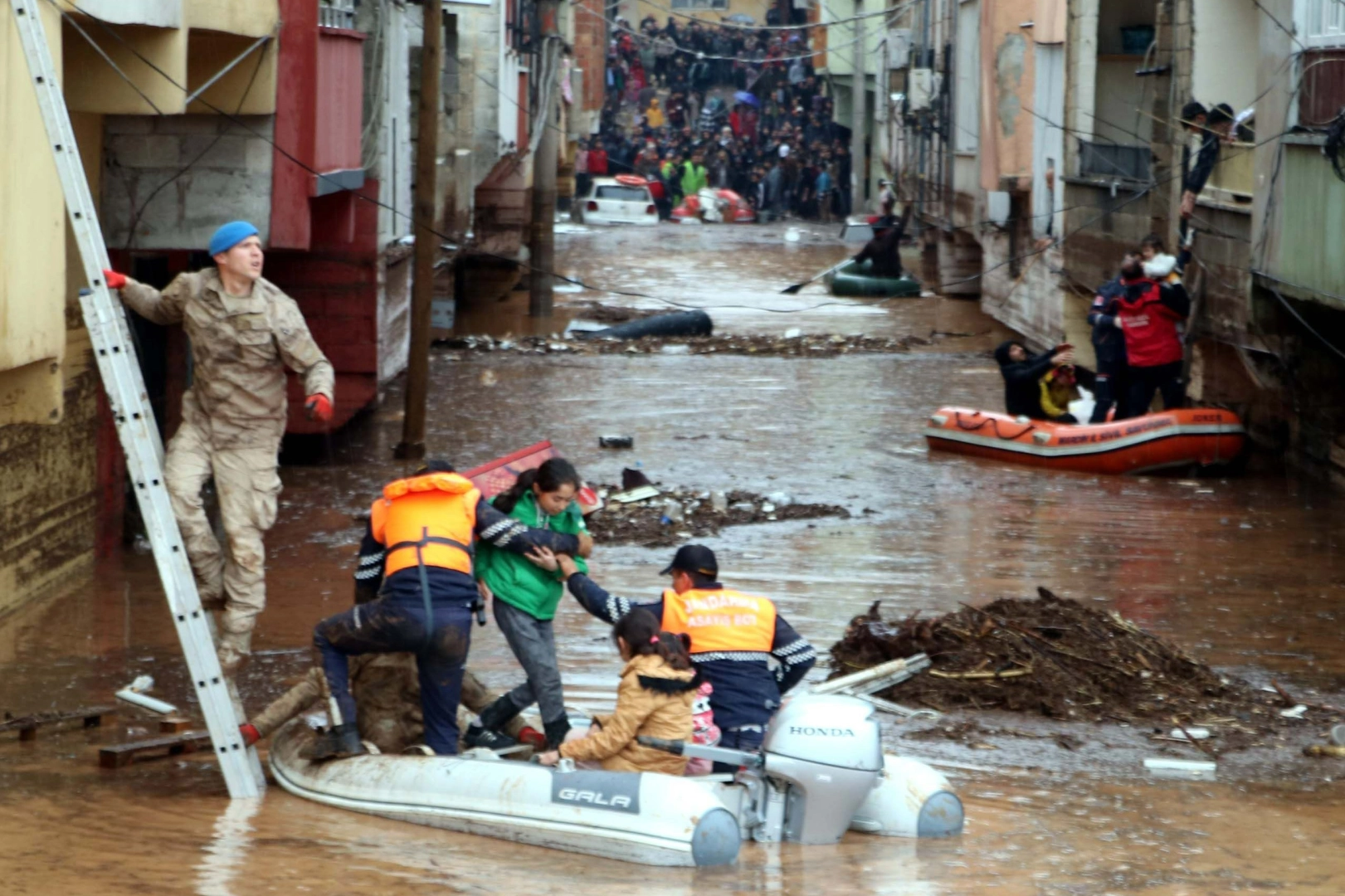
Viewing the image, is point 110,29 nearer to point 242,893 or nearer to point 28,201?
point 28,201

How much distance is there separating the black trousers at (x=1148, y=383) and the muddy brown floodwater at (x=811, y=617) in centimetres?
135

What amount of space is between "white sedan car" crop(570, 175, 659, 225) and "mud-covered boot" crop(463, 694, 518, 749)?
44948 millimetres

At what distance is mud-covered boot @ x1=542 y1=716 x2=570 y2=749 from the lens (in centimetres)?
786

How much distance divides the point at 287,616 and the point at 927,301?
81.0ft

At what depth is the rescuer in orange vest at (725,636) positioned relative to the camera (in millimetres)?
7473

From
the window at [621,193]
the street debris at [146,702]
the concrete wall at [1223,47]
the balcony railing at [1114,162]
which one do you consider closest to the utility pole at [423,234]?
the concrete wall at [1223,47]

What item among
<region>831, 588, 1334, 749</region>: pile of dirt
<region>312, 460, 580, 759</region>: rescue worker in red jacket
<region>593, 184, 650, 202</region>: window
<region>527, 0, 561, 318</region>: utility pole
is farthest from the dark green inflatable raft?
<region>312, 460, 580, 759</region>: rescue worker in red jacket

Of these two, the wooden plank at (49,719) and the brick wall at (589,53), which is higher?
the brick wall at (589,53)

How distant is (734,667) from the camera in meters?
7.49

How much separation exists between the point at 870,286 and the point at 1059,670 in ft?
84.2

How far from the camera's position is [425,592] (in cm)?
741

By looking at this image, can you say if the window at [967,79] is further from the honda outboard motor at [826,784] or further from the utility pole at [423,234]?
the honda outboard motor at [826,784]

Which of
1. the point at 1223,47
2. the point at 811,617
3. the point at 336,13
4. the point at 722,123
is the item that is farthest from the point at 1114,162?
the point at 722,123

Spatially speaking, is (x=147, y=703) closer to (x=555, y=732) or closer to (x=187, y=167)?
(x=555, y=732)
